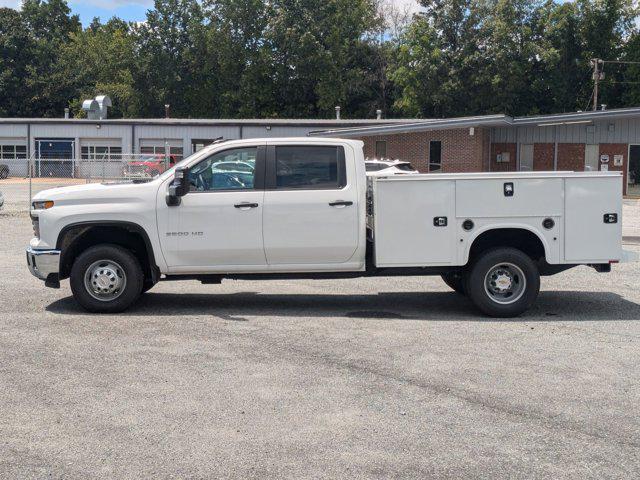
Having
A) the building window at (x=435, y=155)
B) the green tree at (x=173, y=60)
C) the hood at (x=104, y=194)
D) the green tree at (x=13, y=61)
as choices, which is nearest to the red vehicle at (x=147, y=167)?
the building window at (x=435, y=155)

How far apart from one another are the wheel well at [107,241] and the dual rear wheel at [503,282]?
3691mm

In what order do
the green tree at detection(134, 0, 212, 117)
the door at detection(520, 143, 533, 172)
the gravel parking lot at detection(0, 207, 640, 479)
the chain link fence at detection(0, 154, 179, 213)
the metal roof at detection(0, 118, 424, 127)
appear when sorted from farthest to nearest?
the green tree at detection(134, 0, 212, 117) → the metal roof at detection(0, 118, 424, 127) → the door at detection(520, 143, 533, 172) → the chain link fence at detection(0, 154, 179, 213) → the gravel parking lot at detection(0, 207, 640, 479)

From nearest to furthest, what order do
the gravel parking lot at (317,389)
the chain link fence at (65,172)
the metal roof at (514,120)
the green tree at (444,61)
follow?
the gravel parking lot at (317,389) < the chain link fence at (65,172) < the metal roof at (514,120) < the green tree at (444,61)

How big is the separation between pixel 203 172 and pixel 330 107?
60960mm

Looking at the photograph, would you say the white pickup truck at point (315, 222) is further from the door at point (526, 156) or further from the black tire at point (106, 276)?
the door at point (526, 156)

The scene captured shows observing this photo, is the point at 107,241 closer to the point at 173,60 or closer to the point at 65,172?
the point at 65,172

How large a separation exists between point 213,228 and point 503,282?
339 cm

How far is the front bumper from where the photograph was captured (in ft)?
30.0

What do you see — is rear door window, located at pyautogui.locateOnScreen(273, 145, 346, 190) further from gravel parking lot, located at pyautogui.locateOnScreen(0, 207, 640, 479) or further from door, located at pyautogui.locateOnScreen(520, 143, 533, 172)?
door, located at pyautogui.locateOnScreen(520, 143, 533, 172)

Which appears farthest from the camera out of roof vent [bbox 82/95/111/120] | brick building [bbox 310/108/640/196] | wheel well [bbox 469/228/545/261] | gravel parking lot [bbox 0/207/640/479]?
roof vent [bbox 82/95/111/120]

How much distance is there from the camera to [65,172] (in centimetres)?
5469

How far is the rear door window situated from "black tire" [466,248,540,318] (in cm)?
186

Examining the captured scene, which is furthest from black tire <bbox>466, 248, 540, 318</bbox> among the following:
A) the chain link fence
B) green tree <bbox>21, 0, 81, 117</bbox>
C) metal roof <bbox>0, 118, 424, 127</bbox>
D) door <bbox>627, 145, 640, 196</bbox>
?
green tree <bbox>21, 0, 81, 117</bbox>

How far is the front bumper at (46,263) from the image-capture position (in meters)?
9.14
